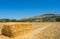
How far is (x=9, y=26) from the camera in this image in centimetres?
1577

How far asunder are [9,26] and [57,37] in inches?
191

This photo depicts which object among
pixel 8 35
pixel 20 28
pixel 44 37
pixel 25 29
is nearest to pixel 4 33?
pixel 8 35

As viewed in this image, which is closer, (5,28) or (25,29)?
(5,28)

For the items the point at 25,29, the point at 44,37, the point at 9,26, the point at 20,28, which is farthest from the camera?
the point at 25,29

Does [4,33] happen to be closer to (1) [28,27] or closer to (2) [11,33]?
(2) [11,33]

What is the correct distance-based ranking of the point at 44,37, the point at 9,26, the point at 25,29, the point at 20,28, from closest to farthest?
the point at 44,37 < the point at 9,26 < the point at 20,28 < the point at 25,29

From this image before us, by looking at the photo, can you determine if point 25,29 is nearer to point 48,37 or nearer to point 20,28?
point 20,28

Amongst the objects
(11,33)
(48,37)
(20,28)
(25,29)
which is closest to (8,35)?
(11,33)

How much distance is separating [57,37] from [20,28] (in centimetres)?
492

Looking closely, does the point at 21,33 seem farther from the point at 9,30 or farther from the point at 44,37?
the point at 44,37

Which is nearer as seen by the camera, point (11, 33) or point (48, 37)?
point (48, 37)

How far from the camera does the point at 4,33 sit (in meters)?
16.0

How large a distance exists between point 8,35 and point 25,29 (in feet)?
10.3

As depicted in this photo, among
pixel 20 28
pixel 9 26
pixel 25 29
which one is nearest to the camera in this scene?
pixel 9 26
